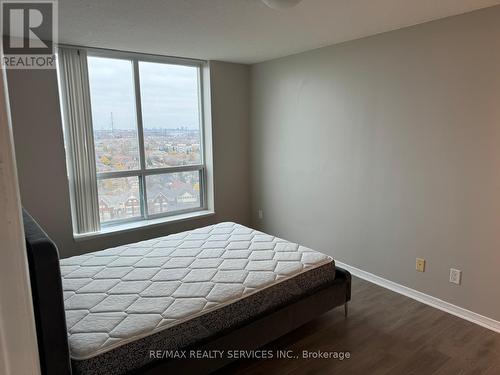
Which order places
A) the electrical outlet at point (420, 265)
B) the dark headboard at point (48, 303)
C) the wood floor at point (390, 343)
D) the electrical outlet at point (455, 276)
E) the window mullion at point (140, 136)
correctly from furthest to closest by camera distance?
the window mullion at point (140, 136) → the electrical outlet at point (420, 265) → the electrical outlet at point (455, 276) → the wood floor at point (390, 343) → the dark headboard at point (48, 303)

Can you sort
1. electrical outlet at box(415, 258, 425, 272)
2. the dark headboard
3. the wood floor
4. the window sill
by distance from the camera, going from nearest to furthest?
1. the dark headboard
2. the wood floor
3. electrical outlet at box(415, 258, 425, 272)
4. the window sill

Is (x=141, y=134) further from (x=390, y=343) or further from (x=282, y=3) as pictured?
(x=390, y=343)

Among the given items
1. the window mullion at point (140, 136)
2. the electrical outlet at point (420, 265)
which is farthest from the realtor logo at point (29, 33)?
the electrical outlet at point (420, 265)

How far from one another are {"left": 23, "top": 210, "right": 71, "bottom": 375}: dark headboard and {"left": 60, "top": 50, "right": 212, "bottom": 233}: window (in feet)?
7.60

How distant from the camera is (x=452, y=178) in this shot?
277 cm

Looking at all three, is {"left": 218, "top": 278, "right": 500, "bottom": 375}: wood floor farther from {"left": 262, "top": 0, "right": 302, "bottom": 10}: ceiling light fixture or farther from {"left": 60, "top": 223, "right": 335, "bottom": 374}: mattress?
{"left": 262, "top": 0, "right": 302, "bottom": 10}: ceiling light fixture

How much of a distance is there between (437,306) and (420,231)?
68 cm

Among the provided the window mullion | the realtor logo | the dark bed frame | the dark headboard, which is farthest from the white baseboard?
the realtor logo

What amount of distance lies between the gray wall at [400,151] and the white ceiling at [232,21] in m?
0.26

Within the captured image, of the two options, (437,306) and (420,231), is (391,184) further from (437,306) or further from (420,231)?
(437,306)

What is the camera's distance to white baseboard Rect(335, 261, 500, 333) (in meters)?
2.68

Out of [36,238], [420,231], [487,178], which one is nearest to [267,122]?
[420,231]

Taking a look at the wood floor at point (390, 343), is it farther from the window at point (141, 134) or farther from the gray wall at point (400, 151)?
the window at point (141, 134)

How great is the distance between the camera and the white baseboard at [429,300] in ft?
8.79
